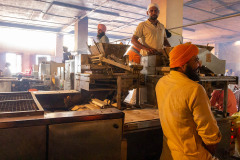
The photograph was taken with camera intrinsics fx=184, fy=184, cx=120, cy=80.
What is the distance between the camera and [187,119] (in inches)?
60.2

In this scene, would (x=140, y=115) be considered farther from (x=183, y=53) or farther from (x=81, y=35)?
(x=81, y=35)

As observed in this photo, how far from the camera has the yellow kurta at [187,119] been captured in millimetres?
1455

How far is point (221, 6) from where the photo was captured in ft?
26.8

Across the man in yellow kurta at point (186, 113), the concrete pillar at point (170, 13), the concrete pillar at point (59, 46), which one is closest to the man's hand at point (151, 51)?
the man in yellow kurta at point (186, 113)

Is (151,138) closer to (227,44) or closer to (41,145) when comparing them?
(41,145)

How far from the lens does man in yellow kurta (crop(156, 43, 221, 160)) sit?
146 centimetres

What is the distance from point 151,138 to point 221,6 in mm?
8147

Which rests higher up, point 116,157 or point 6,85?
point 6,85

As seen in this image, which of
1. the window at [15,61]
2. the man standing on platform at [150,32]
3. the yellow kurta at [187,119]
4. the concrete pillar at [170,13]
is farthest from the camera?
the window at [15,61]

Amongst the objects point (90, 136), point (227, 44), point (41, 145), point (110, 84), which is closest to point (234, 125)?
point (110, 84)

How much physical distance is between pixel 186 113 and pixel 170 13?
14.0 ft

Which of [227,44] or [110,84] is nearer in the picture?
[110,84]

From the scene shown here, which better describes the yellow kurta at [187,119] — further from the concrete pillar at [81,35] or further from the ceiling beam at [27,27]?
the ceiling beam at [27,27]

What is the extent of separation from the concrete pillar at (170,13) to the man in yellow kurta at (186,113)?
373 centimetres
